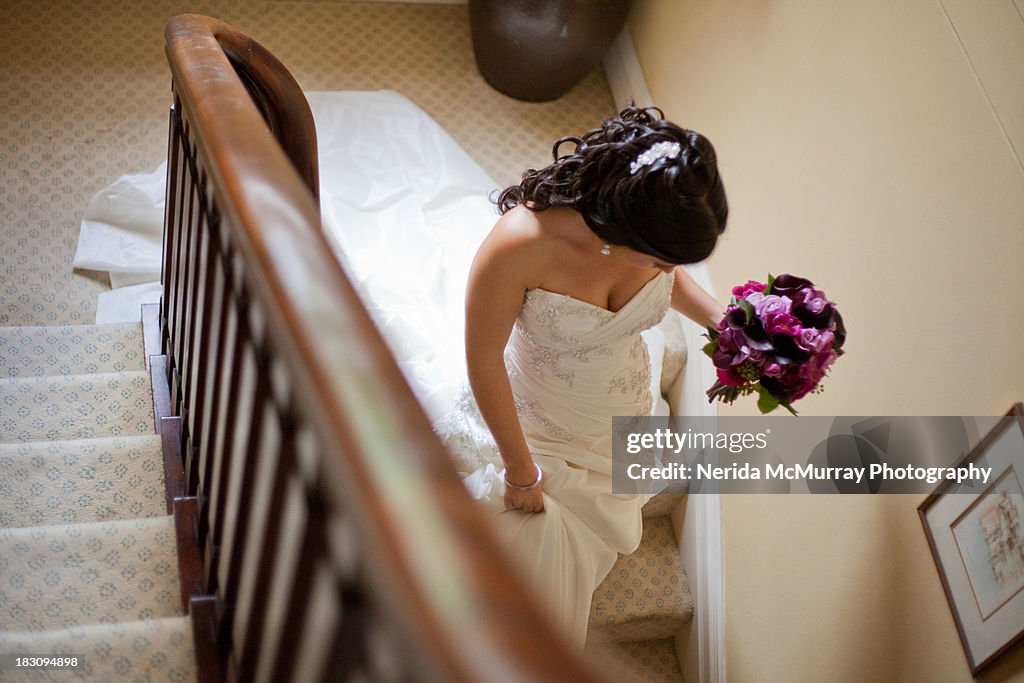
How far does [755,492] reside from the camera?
9.24ft

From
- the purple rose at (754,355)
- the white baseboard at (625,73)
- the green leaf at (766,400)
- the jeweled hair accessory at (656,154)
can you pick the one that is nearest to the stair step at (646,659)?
the green leaf at (766,400)

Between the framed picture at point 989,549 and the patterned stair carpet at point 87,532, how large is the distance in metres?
1.55

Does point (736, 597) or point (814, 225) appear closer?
point (814, 225)

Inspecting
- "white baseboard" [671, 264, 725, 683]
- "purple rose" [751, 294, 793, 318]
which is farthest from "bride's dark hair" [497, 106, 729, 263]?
"white baseboard" [671, 264, 725, 683]

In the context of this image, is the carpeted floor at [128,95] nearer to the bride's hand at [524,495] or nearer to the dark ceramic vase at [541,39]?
the dark ceramic vase at [541,39]

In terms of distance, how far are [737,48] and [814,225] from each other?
95 cm

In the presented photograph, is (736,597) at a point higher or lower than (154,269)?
lower

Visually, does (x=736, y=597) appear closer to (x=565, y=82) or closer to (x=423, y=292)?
(x=423, y=292)

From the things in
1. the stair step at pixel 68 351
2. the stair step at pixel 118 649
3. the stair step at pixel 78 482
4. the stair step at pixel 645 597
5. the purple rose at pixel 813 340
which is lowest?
the stair step at pixel 645 597

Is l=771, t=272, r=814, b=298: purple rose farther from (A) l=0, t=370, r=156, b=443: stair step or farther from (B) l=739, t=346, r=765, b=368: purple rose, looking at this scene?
(A) l=0, t=370, r=156, b=443: stair step

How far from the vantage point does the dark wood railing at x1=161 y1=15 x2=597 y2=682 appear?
694mm

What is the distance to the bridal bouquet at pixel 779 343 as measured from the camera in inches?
78.0

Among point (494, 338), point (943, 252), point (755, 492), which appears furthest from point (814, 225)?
point (494, 338)

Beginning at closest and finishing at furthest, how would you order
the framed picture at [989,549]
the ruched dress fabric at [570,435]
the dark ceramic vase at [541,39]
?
the framed picture at [989,549] → the ruched dress fabric at [570,435] → the dark ceramic vase at [541,39]
